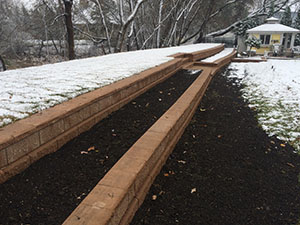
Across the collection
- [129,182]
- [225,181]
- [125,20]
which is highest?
[125,20]

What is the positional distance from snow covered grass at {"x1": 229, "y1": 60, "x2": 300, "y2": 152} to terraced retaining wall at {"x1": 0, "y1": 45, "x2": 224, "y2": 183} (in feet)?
9.13

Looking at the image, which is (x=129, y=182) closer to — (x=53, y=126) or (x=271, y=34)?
(x=53, y=126)

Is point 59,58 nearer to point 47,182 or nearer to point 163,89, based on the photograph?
point 163,89

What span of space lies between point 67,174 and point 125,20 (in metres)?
22.2

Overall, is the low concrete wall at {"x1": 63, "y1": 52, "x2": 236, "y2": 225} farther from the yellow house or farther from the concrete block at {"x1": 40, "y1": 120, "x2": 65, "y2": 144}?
the yellow house

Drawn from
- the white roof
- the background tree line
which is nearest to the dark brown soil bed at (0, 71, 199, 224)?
the background tree line

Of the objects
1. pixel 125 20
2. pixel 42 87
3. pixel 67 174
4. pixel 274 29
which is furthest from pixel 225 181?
pixel 274 29

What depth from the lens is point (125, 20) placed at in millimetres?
22859

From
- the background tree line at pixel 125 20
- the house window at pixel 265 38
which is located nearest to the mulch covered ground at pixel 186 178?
the background tree line at pixel 125 20

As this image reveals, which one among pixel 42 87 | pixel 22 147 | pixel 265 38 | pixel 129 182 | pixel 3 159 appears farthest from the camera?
pixel 265 38

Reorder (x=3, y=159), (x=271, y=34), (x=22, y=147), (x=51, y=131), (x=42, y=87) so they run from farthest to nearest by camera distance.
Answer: (x=271, y=34) → (x=42, y=87) → (x=51, y=131) → (x=22, y=147) → (x=3, y=159)

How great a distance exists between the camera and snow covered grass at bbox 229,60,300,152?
14.8ft

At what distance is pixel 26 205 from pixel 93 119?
1.72 m

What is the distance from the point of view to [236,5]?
101ft
